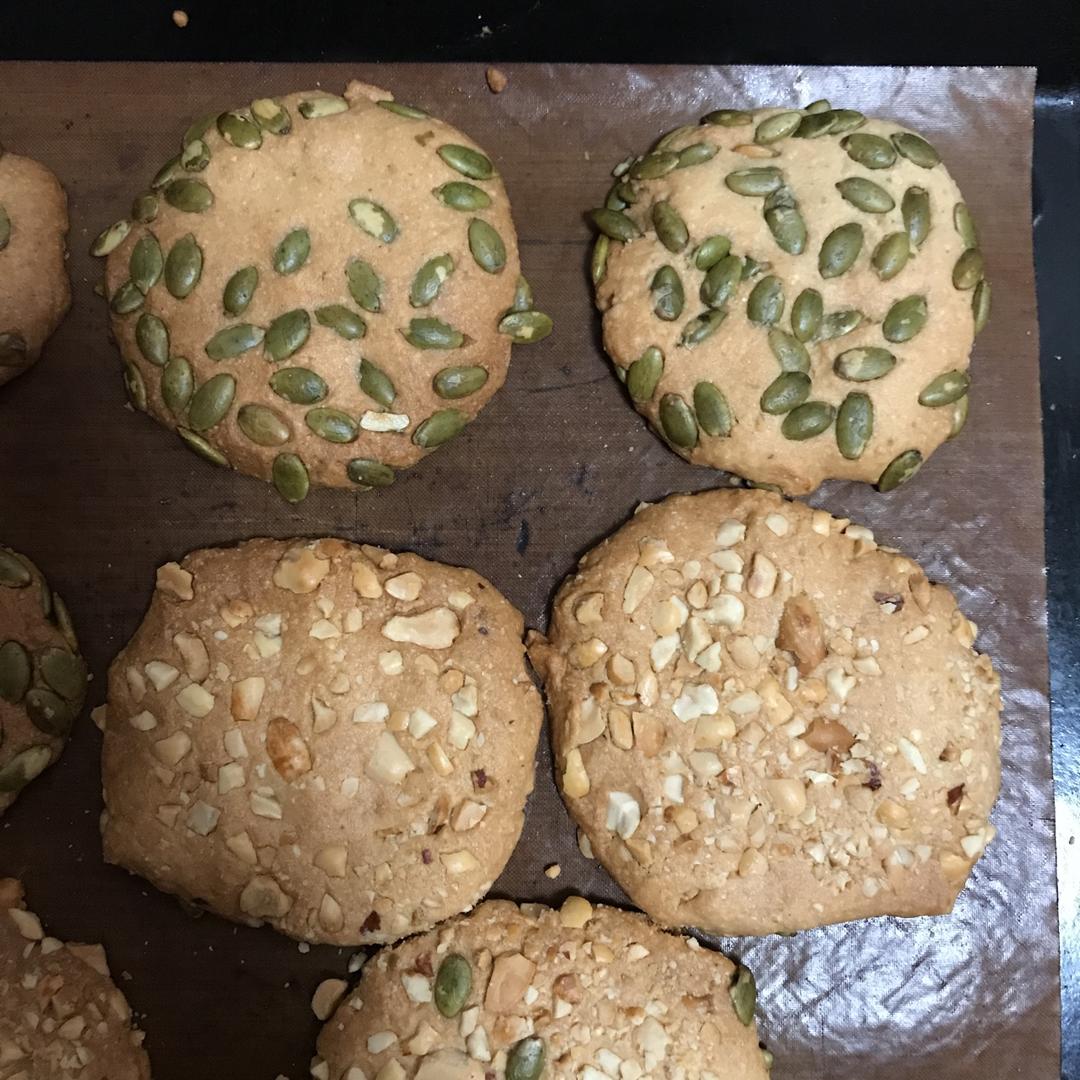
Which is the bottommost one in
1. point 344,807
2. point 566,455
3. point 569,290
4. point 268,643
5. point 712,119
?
point 344,807

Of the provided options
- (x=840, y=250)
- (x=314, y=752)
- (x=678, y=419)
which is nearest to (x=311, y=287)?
(x=678, y=419)

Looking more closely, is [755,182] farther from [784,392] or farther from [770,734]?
[770,734]

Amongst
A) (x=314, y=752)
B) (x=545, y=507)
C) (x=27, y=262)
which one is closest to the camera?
(x=314, y=752)

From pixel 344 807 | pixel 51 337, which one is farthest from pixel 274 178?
pixel 344 807

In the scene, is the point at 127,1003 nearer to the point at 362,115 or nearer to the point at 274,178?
the point at 274,178

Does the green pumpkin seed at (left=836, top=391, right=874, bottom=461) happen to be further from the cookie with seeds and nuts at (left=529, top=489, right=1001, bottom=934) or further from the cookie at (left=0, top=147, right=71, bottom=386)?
the cookie at (left=0, top=147, right=71, bottom=386)

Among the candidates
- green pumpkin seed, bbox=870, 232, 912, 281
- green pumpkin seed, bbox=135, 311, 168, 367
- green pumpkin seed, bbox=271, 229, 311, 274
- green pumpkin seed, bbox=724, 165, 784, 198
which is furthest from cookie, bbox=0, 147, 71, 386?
green pumpkin seed, bbox=870, 232, 912, 281

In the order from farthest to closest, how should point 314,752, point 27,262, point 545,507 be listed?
point 545,507, point 27,262, point 314,752
